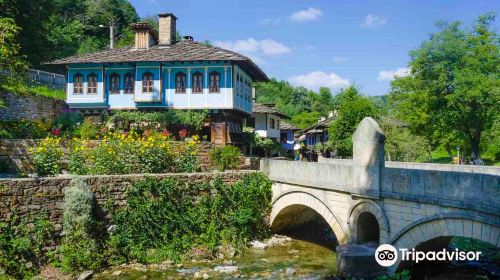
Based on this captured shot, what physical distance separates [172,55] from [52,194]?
41.6 feet

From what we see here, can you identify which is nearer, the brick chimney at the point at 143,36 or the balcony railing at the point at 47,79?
the brick chimney at the point at 143,36

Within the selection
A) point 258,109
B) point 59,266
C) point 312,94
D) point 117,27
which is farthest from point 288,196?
point 312,94

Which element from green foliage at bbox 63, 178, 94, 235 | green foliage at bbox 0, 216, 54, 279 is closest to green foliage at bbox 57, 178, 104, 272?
green foliage at bbox 63, 178, 94, 235

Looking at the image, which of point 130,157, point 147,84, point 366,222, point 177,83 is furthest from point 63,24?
point 366,222

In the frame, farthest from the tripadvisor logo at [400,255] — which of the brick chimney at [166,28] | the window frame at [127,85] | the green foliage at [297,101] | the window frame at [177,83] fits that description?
the green foliage at [297,101]

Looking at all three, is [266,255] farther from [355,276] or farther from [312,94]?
[312,94]

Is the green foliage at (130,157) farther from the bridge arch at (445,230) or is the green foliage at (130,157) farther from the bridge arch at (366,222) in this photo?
the bridge arch at (445,230)

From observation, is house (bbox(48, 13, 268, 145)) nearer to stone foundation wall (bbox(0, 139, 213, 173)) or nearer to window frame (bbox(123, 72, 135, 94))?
window frame (bbox(123, 72, 135, 94))

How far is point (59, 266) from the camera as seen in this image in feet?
44.3

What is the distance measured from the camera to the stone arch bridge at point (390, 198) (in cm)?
945

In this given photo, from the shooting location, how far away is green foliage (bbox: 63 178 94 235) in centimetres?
1391

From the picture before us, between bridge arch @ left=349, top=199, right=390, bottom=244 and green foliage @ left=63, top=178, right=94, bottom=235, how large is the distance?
8.66 meters

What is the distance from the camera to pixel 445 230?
10.3 meters

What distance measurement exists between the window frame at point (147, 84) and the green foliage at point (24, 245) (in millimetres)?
12248
